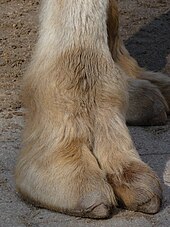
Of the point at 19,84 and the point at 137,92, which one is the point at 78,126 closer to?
the point at 137,92

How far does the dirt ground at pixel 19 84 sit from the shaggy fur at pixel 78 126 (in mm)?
40

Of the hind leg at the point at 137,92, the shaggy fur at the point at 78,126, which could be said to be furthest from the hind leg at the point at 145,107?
the shaggy fur at the point at 78,126

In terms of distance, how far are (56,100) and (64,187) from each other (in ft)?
0.89

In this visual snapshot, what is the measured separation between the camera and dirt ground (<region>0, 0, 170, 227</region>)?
2.27 m

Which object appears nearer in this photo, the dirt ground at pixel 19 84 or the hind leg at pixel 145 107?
the dirt ground at pixel 19 84

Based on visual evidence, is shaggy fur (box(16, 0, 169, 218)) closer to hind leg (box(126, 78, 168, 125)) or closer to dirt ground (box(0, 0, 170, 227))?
dirt ground (box(0, 0, 170, 227))

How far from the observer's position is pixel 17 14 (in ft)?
14.4

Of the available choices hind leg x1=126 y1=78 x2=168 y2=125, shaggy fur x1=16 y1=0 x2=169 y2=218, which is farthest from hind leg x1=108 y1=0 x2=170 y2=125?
shaggy fur x1=16 y1=0 x2=169 y2=218

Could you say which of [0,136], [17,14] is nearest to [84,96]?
[0,136]

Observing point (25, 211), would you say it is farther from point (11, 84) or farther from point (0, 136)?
point (11, 84)

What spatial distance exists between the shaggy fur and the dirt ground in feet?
0.13

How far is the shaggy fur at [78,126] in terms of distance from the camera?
2256mm

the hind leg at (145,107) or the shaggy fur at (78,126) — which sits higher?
the shaggy fur at (78,126)

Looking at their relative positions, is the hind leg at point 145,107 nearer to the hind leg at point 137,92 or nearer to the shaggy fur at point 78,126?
the hind leg at point 137,92
